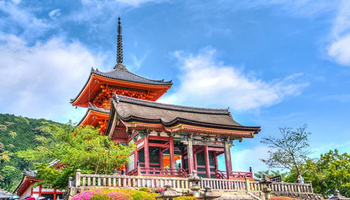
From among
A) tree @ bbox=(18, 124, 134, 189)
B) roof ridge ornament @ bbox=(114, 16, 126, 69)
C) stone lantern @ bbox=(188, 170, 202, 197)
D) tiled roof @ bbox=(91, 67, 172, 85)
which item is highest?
roof ridge ornament @ bbox=(114, 16, 126, 69)

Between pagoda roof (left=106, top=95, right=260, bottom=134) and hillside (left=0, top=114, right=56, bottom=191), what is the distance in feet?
184

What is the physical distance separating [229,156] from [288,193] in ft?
18.1

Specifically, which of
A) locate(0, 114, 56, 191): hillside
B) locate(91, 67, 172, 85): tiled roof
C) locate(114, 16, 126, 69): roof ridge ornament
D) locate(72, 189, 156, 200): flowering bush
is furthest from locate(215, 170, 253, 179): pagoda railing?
locate(0, 114, 56, 191): hillside

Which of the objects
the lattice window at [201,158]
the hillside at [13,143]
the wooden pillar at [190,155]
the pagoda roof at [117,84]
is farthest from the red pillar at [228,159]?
the hillside at [13,143]

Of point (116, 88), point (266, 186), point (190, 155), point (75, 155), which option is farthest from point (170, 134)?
point (116, 88)

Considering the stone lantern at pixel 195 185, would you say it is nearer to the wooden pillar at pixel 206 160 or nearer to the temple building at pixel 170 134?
the temple building at pixel 170 134

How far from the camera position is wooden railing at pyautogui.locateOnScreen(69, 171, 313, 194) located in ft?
53.0

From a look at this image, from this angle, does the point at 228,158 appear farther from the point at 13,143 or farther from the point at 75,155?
the point at 13,143

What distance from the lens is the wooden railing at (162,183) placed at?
16141mm

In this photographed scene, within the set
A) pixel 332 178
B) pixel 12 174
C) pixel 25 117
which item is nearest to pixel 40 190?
pixel 332 178

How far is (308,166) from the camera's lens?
29.7m

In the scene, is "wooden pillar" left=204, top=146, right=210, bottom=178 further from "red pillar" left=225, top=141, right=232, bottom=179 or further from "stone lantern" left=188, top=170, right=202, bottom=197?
"stone lantern" left=188, top=170, right=202, bottom=197

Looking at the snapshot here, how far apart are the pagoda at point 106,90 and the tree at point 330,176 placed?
54.1ft

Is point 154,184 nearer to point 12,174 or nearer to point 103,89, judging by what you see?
point 103,89
